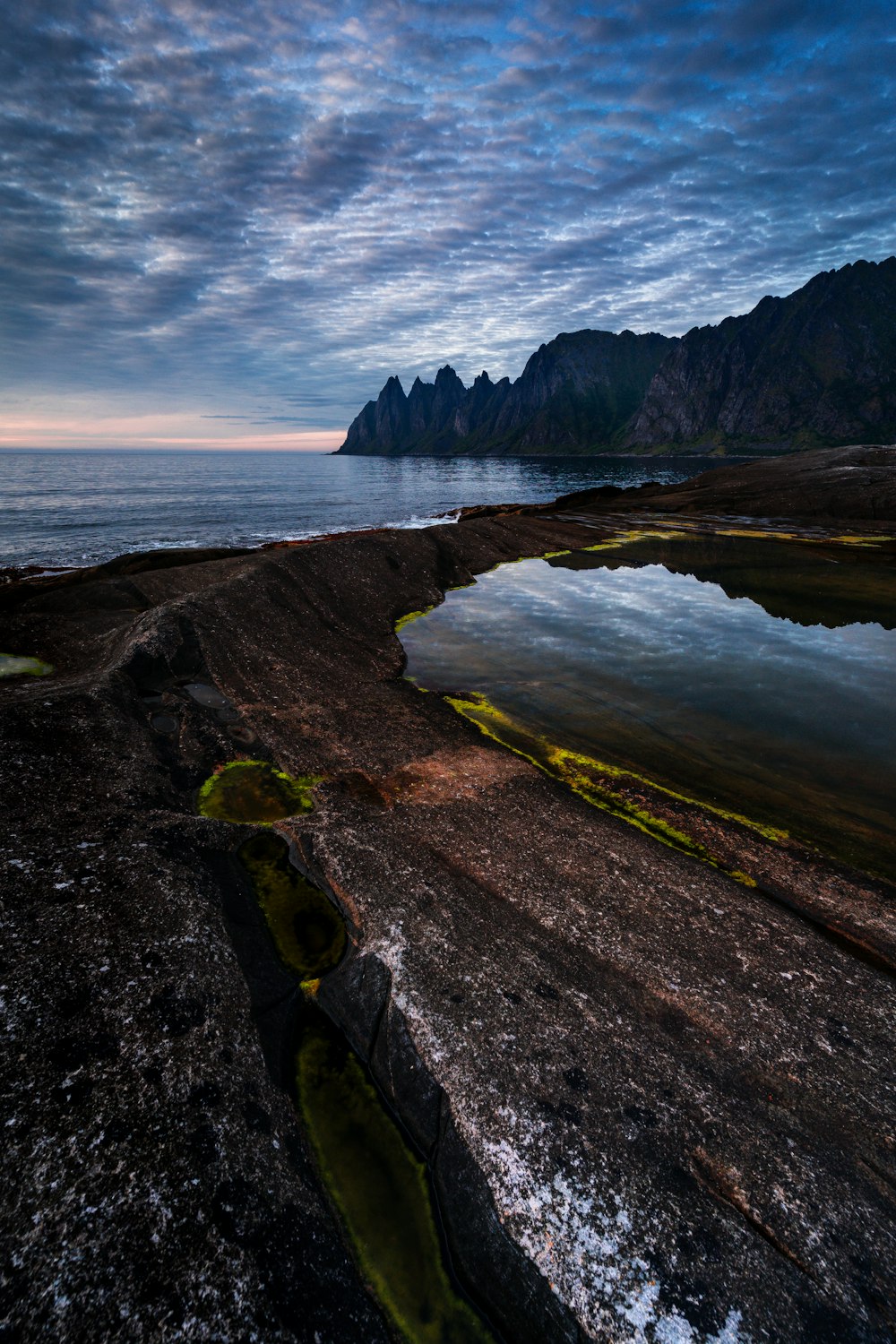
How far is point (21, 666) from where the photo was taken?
65.7 feet

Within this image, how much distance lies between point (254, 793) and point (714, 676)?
17036 millimetres

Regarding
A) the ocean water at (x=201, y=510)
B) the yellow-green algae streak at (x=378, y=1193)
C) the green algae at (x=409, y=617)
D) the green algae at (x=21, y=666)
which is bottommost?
the yellow-green algae streak at (x=378, y=1193)

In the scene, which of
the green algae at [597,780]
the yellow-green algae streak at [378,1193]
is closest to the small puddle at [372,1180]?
the yellow-green algae streak at [378,1193]

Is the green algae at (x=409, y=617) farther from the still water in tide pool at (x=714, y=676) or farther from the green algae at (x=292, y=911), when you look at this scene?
the green algae at (x=292, y=911)

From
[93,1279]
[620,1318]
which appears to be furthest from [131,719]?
[620,1318]

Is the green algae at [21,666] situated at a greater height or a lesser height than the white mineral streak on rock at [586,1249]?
greater

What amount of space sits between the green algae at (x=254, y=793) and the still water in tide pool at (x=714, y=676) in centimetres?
739

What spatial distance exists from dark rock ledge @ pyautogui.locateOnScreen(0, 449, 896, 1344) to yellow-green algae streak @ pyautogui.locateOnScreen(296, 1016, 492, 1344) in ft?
0.95

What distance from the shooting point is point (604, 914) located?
9812mm

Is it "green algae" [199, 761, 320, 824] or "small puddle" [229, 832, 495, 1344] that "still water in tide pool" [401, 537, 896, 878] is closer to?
"green algae" [199, 761, 320, 824]

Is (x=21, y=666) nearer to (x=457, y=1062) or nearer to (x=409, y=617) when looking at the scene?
(x=409, y=617)

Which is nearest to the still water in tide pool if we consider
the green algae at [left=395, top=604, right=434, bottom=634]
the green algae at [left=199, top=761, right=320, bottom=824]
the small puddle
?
the green algae at [left=395, top=604, right=434, bottom=634]

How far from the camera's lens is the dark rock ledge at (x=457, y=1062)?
5191 millimetres

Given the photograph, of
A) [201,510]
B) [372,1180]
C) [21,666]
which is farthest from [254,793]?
[201,510]
